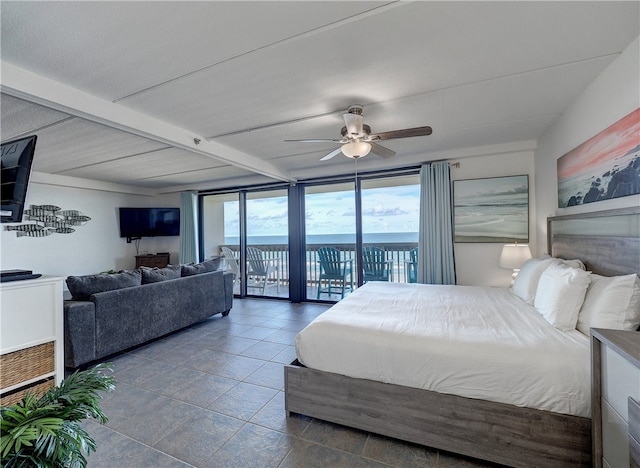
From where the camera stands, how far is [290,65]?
188 centimetres

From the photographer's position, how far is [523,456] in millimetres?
1463

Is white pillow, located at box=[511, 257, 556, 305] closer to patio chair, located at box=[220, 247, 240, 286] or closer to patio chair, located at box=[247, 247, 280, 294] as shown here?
patio chair, located at box=[247, 247, 280, 294]

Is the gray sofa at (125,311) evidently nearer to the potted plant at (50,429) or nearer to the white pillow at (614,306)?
the potted plant at (50,429)

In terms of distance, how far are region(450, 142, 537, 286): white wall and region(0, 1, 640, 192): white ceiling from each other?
516 millimetres

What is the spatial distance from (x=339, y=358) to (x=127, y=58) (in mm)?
2358

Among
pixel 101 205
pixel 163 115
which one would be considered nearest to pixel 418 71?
pixel 163 115

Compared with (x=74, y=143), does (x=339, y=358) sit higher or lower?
lower

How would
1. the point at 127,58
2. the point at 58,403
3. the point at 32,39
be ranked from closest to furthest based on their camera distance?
the point at 58,403 → the point at 32,39 → the point at 127,58

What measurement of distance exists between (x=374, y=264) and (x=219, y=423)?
10.8 ft

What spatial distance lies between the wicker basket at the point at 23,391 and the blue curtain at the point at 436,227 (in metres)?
3.92

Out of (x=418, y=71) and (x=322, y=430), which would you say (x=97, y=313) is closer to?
(x=322, y=430)

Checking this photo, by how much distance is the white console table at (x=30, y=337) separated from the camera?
1635 millimetres

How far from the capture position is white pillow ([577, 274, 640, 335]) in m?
1.46

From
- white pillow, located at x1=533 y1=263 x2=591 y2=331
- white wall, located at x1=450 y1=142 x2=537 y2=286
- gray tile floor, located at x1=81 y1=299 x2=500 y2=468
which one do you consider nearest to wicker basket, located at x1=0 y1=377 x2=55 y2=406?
gray tile floor, located at x1=81 y1=299 x2=500 y2=468
